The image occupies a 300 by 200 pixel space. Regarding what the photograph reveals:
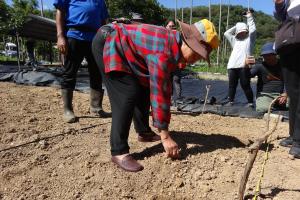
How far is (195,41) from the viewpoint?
2.15 metres

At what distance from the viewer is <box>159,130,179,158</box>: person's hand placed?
2350 millimetres

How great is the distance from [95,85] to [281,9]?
1807 millimetres

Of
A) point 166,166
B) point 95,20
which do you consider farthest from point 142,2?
point 166,166

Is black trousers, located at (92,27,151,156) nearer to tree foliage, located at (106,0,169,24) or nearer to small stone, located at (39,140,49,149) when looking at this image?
small stone, located at (39,140,49,149)

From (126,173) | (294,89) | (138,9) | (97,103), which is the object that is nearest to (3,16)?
(97,103)

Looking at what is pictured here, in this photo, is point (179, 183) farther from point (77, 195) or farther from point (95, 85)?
point (95, 85)

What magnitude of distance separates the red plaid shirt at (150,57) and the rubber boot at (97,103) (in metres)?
1.31

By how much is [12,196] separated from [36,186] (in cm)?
15

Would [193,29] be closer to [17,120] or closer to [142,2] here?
[17,120]

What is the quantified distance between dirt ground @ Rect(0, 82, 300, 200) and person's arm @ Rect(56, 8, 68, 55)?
0.68 metres

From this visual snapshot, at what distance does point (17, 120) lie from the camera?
3.53 meters

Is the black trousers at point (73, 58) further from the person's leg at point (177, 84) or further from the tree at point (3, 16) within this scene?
the tree at point (3, 16)

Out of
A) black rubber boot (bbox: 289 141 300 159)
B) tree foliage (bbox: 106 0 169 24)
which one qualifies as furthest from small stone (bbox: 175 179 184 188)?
tree foliage (bbox: 106 0 169 24)

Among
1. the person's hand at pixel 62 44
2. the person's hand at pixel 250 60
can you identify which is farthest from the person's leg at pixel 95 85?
the person's hand at pixel 250 60
